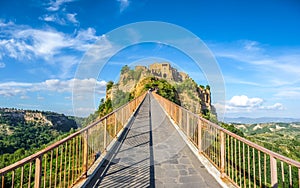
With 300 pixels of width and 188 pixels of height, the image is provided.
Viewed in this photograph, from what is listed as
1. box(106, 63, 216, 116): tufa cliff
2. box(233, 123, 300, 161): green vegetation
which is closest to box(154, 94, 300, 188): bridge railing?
box(233, 123, 300, 161): green vegetation

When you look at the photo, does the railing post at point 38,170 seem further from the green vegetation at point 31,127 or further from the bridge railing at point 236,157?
the green vegetation at point 31,127

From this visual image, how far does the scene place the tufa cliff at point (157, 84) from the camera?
51594 millimetres

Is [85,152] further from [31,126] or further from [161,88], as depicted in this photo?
[161,88]

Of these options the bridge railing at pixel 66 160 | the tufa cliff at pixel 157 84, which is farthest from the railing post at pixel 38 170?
the tufa cliff at pixel 157 84

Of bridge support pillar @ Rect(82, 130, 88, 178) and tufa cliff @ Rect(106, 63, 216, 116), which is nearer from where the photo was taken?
bridge support pillar @ Rect(82, 130, 88, 178)

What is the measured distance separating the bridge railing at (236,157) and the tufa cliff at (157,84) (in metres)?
39.1

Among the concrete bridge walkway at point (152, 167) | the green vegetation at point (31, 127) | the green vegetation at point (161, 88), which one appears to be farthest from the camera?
the green vegetation at point (161, 88)

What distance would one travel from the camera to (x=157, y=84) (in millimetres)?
56656

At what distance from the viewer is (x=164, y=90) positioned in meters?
55.2

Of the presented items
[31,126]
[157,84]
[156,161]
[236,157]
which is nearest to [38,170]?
[156,161]

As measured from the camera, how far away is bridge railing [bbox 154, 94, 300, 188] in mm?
2721

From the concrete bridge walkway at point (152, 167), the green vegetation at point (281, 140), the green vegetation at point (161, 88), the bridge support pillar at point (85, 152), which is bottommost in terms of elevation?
the green vegetation at point (281, 140)

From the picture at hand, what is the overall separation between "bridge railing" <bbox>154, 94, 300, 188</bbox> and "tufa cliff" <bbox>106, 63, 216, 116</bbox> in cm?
3915

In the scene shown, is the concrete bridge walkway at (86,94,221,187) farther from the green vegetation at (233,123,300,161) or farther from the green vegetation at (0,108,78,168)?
the green vegetation at (0,108,78,168)
